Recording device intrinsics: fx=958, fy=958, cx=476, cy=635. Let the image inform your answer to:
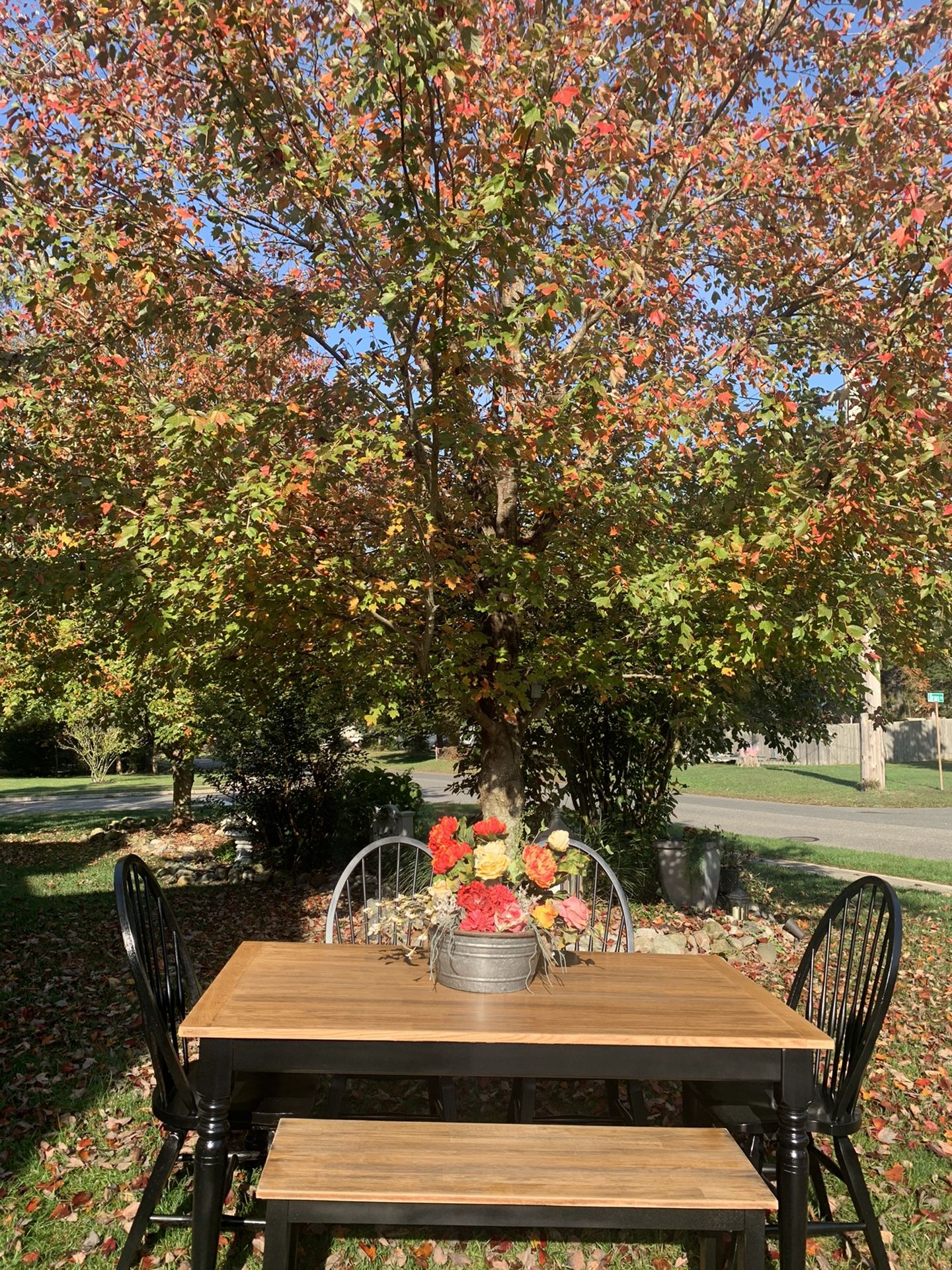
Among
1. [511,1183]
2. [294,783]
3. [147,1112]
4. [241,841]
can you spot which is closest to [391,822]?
[294,783]

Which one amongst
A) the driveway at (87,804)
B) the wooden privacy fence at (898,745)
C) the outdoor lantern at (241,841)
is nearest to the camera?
the outdoor lantern at (241,841)

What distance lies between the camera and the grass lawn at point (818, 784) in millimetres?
22922

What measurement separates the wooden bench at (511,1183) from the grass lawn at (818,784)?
16288mm

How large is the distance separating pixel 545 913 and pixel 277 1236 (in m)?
1.22

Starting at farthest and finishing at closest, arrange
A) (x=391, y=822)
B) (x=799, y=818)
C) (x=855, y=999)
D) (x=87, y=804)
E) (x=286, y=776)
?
(x=87, y=804)
(x=799, y=818)
(x=286, y=776)
(x=391, y=822)
(x=855, y=999)

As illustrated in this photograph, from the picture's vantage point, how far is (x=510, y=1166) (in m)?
2.80

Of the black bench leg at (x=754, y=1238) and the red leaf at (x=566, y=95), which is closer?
the black bench leg at (x=754, y=1238)

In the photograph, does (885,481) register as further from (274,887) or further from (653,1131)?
(274,887)

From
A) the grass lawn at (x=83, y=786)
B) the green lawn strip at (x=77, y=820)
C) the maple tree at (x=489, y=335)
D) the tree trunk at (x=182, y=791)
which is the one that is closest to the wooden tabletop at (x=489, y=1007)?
the maple tree at (x=489, y=335)

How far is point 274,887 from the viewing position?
1053 centimetres

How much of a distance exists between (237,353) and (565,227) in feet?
8.20

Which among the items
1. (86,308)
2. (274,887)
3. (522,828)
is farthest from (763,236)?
(274,887)

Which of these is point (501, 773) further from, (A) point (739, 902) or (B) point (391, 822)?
(A) point (739, 902)

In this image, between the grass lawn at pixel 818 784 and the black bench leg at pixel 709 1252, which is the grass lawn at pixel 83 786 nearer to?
the grass lawn at pixel 818 784
